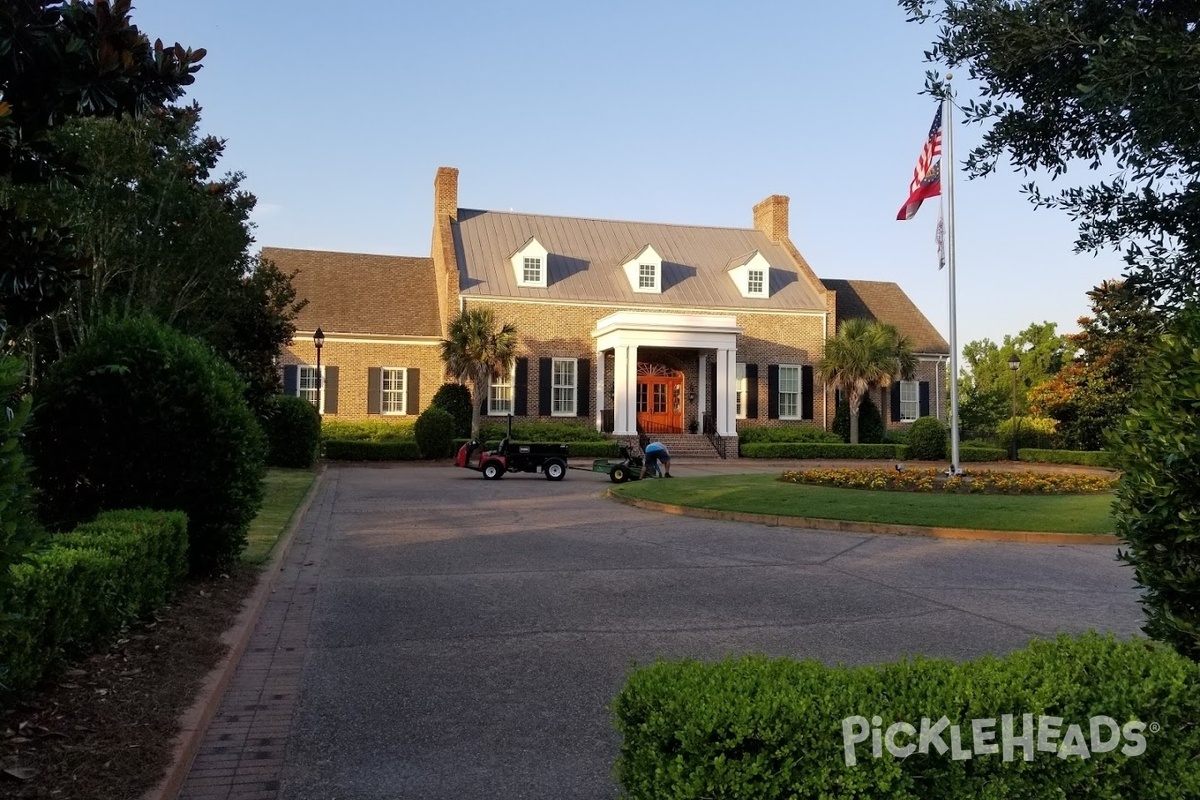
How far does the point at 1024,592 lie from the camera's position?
8953 mm

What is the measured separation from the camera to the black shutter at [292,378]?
35.5m

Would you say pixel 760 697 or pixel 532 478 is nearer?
pixel 760 697

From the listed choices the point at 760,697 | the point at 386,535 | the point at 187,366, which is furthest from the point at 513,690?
the point at 386,535

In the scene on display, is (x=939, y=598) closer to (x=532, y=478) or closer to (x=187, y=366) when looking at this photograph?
(x=187, y=366)

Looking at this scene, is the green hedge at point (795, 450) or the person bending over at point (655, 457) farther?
the green hedge at point (795, 450)

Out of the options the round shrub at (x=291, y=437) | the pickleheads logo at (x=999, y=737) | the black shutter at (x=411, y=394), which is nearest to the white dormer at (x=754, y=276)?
the black shutter at (x=411, y=394)

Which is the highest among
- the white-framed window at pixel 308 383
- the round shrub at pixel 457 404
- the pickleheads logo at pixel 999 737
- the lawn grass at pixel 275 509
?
the white-framed window at pixel 308 383

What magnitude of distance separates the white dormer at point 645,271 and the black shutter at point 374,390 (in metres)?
11.3

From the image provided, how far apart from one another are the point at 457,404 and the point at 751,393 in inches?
499

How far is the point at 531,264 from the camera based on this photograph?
124ft

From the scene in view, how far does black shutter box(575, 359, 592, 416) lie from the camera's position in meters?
37.2

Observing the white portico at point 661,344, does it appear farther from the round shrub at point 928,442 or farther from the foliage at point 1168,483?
the foliage at point 1168,483

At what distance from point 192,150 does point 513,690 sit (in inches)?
564

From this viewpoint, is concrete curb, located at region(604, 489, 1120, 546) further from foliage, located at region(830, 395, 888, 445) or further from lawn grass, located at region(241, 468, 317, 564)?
foliage, located at region(830, 395, 888, 445)
